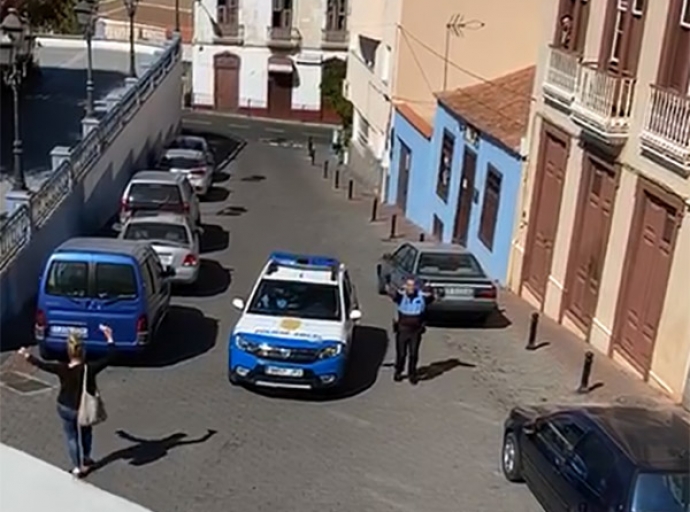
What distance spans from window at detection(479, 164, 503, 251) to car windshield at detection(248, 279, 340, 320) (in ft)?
30.9

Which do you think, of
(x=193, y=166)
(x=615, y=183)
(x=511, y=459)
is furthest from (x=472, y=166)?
(x=511, y=459)

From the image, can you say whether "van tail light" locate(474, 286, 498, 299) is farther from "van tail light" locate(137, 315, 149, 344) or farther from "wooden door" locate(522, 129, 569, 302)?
"van tail light" locate(137, 315, 149, 344)

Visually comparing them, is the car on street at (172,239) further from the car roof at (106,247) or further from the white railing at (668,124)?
the white railing at (668,124)

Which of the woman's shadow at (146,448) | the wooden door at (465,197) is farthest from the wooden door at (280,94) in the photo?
the woman's shadow at (146,448)

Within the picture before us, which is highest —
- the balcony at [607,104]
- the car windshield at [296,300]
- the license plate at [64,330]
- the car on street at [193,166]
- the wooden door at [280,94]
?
the balcony at [607,104]

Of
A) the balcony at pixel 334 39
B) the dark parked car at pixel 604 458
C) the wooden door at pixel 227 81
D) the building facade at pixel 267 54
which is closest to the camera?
the dark parked car at pixel 604 458

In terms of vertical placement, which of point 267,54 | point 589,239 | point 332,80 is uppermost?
point 589,239

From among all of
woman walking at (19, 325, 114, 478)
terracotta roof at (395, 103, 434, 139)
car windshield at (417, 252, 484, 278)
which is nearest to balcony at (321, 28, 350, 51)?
terracotta roof at (395, 103, 434, 139)

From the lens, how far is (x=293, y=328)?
1609 cm

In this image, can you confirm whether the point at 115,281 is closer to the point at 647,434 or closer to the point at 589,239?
the point at 647,434

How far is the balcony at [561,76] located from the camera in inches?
850

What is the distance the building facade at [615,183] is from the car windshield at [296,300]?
5.33 metres

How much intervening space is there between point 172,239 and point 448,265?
18.6 feet

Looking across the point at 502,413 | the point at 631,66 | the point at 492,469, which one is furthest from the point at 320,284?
the point at 631,66
